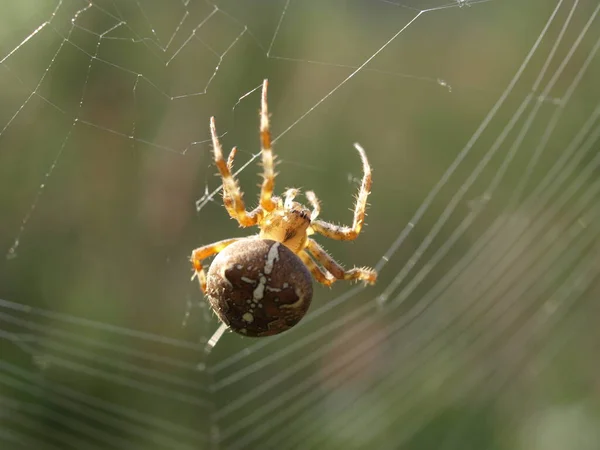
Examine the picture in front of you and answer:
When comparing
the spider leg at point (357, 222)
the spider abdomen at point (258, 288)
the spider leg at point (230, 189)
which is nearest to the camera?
the spider abdomen at point (258, 288)

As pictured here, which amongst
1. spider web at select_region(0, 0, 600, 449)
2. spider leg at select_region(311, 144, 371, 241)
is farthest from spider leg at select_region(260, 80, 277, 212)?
spider web at select_region(0, 0, 600, 449)

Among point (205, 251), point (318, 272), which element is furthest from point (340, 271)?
point (205, 251)

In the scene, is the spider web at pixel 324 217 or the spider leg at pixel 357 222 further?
the spider web at pixel 324 217

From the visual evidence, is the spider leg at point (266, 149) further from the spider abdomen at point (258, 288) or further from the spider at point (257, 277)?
the spider abdomen at point (258, 288)

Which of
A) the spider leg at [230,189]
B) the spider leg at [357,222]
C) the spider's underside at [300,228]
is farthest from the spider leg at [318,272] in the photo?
the spider leg at [230,189]

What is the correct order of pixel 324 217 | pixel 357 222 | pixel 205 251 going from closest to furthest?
pixel 205 251
pixel 357 222
pixel 324 217

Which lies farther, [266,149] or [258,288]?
[266,149]

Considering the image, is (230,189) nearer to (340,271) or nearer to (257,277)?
(257,277)
